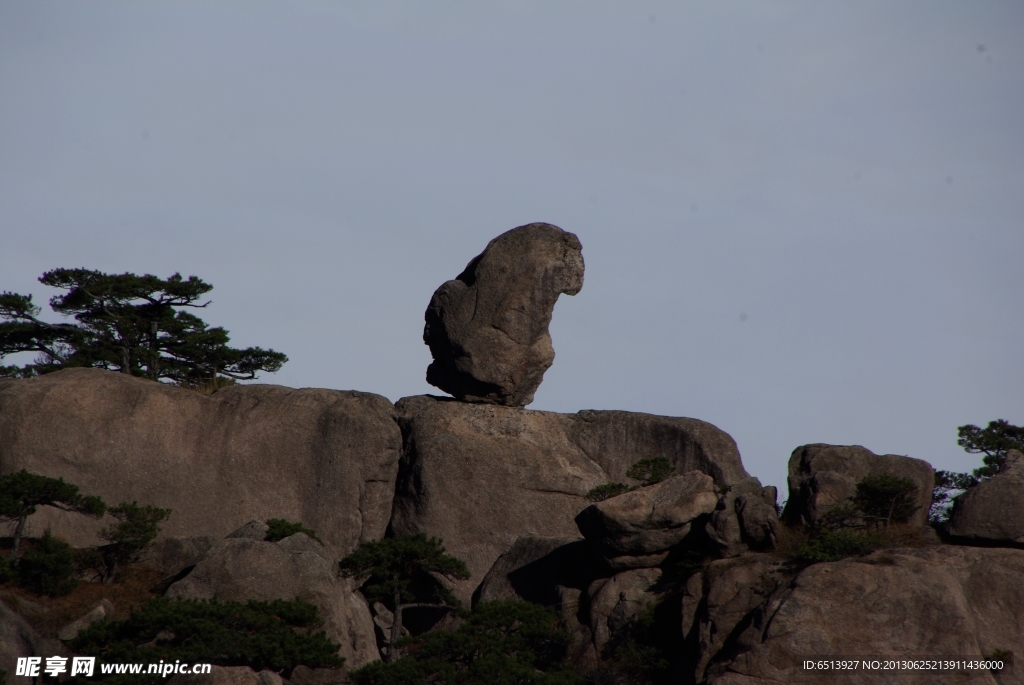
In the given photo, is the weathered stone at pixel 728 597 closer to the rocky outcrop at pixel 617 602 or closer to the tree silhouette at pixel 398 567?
the rocky outcrop at pixel 617 602

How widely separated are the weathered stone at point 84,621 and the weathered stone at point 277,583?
110cm

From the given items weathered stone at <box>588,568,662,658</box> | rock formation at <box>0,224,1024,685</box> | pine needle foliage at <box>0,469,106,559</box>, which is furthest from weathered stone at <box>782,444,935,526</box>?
pine needle foliage at <box>0,469,106,559</box>

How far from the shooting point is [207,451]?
30469 millimetres

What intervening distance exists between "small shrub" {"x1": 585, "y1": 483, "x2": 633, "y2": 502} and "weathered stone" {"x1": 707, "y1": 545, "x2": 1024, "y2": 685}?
6.29m

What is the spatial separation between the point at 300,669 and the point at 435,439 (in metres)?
8.28

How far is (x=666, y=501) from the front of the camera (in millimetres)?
26062

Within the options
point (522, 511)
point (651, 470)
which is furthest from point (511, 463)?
point (651, 470)

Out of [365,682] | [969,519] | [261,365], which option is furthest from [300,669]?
[261,365]

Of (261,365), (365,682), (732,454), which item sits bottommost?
(365,682)

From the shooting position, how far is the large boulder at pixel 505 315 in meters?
32.5

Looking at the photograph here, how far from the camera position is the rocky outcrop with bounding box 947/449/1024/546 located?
24.2 meters

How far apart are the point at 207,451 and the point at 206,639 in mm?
9177

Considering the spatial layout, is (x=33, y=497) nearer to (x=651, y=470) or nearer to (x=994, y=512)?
(x=651, y=470)

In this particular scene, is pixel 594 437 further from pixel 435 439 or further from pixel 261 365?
pixel 261 365
